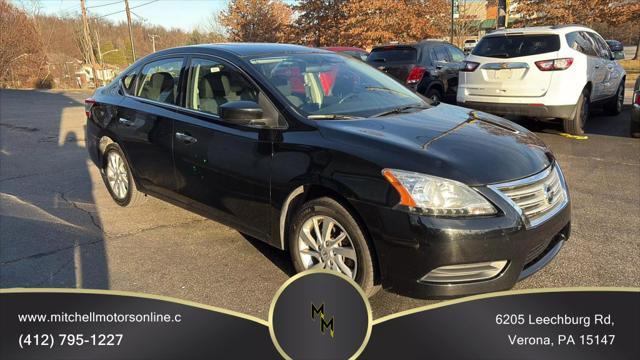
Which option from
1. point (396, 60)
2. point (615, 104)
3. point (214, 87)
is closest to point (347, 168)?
point (214, 87)

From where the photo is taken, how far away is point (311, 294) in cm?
189

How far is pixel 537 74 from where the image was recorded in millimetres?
7125

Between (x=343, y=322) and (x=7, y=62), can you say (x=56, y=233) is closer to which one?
(x=343, y=322)

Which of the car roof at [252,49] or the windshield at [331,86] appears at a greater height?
the car roof at [252,49]

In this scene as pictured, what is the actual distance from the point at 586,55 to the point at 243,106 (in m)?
6.65

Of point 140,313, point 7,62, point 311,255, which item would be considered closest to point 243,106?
point 311,255

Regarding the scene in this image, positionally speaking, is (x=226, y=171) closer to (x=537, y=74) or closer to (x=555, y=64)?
(x=537, y=74)

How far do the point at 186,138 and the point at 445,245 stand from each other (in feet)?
7.38

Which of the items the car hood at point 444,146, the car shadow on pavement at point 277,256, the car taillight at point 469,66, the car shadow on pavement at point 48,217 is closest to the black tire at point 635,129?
the car taillight at point 469,66

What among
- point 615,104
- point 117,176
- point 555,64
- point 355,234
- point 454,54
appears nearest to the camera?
point 355,234

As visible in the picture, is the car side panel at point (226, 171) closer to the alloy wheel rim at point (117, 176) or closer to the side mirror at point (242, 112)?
the side mirror at point (242, 112)

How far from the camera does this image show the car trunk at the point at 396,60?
9.48 meters

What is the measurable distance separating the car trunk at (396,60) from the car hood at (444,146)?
6308 millimetres

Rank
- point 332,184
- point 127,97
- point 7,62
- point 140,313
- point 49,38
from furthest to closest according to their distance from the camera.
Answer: point 49,38 → point 7,62 → point 127,97 → point 332,184 → point 140,313
